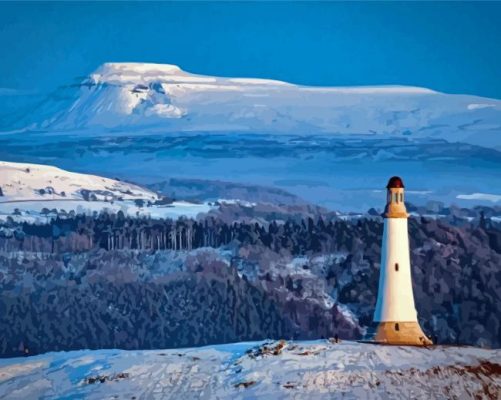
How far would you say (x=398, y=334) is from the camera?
4719 cm

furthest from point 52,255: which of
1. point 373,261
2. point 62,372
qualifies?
point 62,372

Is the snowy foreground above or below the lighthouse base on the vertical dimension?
below

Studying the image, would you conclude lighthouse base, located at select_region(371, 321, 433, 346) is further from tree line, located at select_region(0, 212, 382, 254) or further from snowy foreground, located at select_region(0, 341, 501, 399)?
tree line, located at select_region(0, 212, 382, 254)

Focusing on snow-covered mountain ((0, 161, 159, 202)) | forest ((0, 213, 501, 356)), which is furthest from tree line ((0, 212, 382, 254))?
snow-covered mountain ((0, 161, 159, 202))

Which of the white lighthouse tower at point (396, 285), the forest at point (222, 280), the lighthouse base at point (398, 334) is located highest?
the white lighthouse tower at point (396, 285)

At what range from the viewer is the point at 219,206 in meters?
84.6

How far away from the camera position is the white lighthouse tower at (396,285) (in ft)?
154

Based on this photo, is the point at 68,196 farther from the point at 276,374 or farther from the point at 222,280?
the point at 276,374

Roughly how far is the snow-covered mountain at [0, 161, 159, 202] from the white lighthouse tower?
3970 centimetres

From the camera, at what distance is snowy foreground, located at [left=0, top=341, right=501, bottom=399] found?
42.6 m

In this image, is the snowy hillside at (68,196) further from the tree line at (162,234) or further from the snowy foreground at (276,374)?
the snowy foreground at (276,374)

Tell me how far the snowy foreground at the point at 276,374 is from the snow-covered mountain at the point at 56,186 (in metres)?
39.8

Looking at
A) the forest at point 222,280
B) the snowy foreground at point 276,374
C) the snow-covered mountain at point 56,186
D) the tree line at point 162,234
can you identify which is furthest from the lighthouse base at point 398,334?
the snow-covered mountain at point 56,186

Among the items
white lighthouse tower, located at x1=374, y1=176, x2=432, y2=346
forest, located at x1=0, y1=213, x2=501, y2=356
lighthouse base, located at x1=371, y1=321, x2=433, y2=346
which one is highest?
white lighthouse tower, located at x1=374, y1=176, x2=432, y2=346
